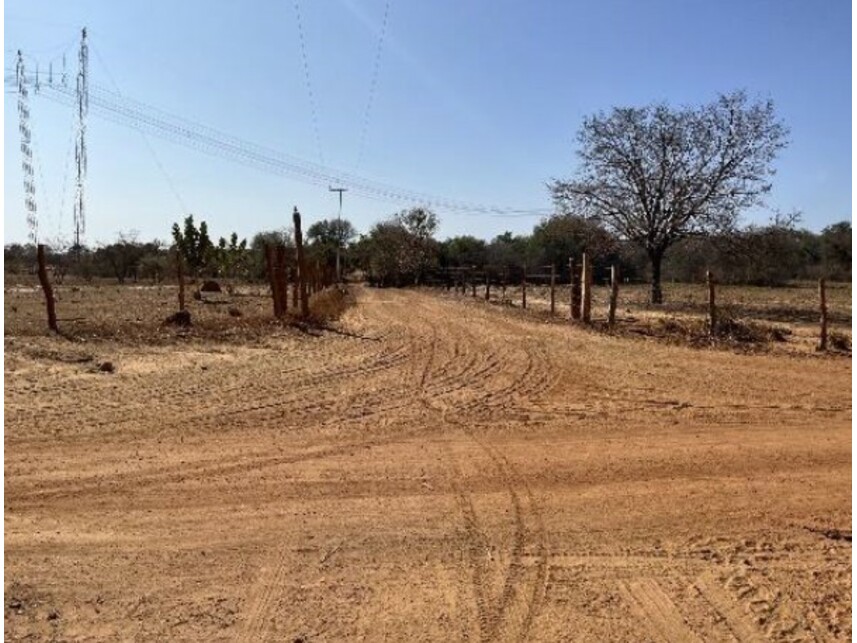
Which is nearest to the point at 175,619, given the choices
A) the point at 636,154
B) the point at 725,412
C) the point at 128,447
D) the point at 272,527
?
the point at 272,527

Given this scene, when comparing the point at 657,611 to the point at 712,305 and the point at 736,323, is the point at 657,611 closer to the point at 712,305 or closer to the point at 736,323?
the point at 712,305

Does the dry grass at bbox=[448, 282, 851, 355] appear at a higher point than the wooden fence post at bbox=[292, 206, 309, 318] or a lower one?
lower

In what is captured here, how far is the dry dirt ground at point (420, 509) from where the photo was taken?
162 inches

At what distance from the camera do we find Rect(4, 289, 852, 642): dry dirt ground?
162 inches

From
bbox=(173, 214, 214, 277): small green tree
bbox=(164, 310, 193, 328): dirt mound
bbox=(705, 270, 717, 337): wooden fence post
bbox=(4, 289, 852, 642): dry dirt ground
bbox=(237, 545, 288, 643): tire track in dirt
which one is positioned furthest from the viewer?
bbox=(173, 214, 214, 277): small green tree

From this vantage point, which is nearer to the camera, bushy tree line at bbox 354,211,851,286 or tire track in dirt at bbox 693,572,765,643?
tire track in dirt at bbox 693,572,765,643

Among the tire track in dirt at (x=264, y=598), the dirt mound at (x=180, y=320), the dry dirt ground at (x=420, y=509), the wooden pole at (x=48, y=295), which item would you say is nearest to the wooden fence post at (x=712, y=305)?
the dry dirt ground at (x=420, y=509)

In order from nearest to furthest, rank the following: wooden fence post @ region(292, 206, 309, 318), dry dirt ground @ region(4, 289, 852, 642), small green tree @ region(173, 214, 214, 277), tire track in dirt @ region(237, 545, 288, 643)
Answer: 1. tire track in dirt @ region(237, 545, 288, 643)
2. dry dirt ground @ region(4, 289, 852, 642)
3. wooden fence post @ region(292, 206, 309, 318)
4. small green tree @ region(173, 214, 214, 277)

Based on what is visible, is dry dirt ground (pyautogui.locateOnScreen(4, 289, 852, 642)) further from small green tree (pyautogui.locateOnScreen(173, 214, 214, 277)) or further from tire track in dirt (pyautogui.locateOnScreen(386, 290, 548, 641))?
small green tree (pyautogui.locateOnScreen(173, 214, 214, 277))

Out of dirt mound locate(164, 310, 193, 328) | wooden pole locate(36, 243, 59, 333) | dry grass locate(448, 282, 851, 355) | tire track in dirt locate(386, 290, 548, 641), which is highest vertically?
wooden pole locate(36, 243, 59, 333)

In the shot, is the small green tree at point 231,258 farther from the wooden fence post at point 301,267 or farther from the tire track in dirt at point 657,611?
the tire track in dirt at point 657,611

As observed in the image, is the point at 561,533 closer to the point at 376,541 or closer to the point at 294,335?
the point at 376,541

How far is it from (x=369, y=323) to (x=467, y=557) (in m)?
15.6

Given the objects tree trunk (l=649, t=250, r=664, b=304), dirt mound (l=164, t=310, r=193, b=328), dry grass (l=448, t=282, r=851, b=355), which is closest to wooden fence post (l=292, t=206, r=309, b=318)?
dirt mound (l=164, t=310, r=193, b=328)
